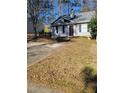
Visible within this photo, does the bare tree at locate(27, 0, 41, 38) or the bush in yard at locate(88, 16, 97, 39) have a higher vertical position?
the bare tree at locate(27, 0, 41, 38)

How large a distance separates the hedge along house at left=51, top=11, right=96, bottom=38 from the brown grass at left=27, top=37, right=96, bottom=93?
65mm

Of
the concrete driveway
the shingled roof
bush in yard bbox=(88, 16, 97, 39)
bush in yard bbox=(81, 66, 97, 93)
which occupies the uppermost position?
the shingled roof

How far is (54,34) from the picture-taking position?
7.75 ft

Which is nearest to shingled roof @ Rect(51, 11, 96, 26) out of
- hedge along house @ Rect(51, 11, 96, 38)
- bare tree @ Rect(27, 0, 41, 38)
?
hedge along house @ Rect(51, 11, 96, 38)

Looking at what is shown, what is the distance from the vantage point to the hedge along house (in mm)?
2312

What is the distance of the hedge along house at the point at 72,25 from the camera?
7.59 feet

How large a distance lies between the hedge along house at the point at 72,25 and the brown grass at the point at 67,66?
7cm

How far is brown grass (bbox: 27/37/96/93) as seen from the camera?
7.53 feet

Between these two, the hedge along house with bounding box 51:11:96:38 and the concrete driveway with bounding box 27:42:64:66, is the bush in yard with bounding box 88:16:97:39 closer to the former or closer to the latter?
the hedge along house with bounding box 51:11:96:38
